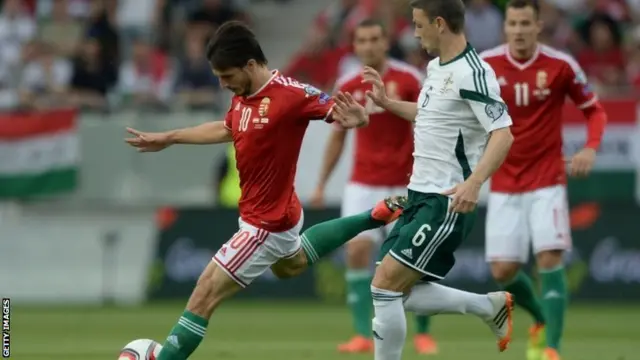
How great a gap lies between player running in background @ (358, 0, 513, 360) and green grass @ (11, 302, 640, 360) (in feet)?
9.21

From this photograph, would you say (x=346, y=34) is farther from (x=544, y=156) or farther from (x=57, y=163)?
(x=544, y=156)

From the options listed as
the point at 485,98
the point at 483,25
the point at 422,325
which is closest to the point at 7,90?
the point at 483,25

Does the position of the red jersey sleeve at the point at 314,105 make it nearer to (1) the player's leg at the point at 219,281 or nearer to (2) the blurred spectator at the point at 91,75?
(1) the player's leg at the point at 219,281

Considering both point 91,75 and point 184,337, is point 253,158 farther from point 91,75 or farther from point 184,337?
point 91,75

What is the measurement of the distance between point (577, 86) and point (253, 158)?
3.55 m

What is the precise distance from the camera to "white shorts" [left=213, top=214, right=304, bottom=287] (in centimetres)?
1005

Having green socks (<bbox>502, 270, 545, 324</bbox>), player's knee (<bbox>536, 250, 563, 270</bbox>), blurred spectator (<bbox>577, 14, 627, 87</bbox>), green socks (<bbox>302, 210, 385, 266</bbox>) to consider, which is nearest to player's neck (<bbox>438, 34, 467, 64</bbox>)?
green socks (<bbox>302, 210, 385, 266</bbox>)

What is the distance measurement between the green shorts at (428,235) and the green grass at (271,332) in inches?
112

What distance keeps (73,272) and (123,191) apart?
1.30 metres

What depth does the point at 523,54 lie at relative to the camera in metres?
12.6

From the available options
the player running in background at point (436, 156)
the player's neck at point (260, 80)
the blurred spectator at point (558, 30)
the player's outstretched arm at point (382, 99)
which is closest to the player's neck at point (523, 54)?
the player's outstretched arm at point (382, 99)

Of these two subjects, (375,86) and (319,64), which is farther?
(319,64)

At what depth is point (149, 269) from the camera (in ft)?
63.6

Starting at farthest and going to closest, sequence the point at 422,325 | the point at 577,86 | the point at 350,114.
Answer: the point at 422,325, the point at 577,86, the point at 350,114
